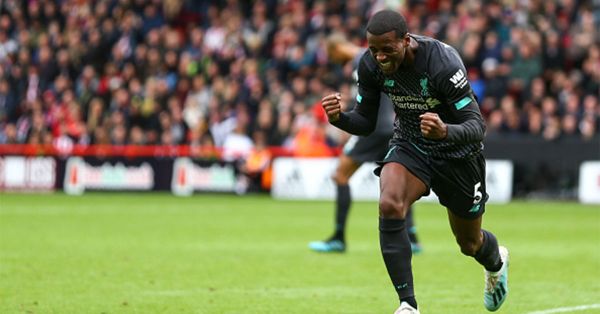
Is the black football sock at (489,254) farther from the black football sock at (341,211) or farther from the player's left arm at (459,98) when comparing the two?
the black football sock at (341,211)

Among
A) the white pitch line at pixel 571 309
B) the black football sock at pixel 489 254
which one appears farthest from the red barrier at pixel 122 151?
the black football sock at pixel 489 254

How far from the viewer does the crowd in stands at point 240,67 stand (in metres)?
22.4

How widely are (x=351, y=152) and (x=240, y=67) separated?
14540 millimetres

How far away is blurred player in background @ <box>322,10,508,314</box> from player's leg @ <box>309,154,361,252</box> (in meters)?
4.27

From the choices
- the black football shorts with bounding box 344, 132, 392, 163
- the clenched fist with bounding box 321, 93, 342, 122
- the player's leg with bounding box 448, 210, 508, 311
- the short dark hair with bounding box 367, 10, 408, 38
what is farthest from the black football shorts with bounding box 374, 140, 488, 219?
the black football shorts with bounding box 344, 132, 392, 163

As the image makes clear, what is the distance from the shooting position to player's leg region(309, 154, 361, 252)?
473 inches

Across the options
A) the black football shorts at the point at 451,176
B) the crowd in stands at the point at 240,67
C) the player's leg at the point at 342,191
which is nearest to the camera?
the black football shorts at the point at 451,176

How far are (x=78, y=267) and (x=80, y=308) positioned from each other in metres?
2.73

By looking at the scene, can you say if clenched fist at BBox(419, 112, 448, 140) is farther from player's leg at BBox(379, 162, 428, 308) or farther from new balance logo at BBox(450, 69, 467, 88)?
player's leg at BBox(379, 162, 428, 308)

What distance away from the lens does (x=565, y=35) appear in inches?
913

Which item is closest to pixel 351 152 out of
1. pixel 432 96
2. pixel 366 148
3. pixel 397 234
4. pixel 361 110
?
pixel 366 148

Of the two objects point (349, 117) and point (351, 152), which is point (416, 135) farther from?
point (351, 152)

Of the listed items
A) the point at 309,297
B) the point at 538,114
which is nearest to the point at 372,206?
the point at 538,114

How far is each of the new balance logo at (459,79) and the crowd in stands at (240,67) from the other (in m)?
12.9
